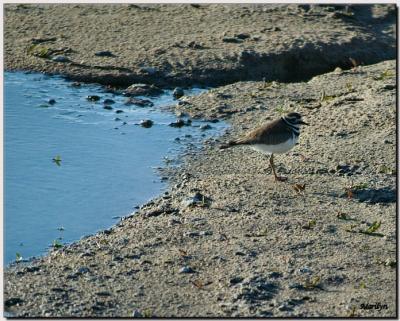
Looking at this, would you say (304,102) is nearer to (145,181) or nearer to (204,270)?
(145,181)

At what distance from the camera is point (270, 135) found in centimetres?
880

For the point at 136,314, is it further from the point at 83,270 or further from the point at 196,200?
the point at 196,200

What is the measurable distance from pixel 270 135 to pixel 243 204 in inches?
42.5

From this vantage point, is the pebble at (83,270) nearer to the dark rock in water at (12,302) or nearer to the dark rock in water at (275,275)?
the dark rock in water at (12,302)

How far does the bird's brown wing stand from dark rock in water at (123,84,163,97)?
295cm

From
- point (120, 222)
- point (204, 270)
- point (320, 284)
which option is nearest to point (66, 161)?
point (120, 222)

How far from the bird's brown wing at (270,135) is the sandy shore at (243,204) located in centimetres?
36

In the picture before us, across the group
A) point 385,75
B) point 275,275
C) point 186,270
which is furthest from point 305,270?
point 385,75

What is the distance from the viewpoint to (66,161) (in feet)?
31.2

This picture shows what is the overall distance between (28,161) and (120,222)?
6.54ft

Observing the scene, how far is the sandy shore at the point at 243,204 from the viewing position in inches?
249

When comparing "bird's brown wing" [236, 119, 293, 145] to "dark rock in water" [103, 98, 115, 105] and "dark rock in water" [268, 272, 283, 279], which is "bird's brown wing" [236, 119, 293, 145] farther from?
"dark rock in water" [103, 98, 115, 105]

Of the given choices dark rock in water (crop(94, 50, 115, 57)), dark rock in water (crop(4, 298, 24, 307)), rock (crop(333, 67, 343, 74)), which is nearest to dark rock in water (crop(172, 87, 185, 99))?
dark rock in water (crop(94, 50, 115, 57))

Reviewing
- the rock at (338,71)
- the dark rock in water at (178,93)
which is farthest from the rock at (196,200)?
the rock at (338,71)
